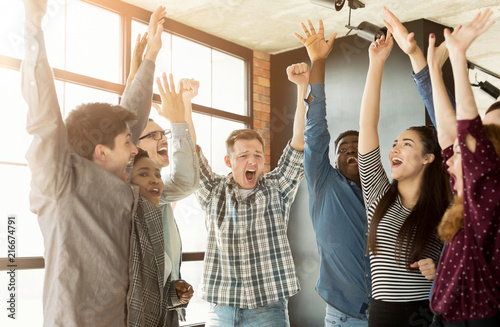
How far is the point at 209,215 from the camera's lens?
95.9 inches

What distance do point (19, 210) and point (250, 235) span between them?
1943 mm

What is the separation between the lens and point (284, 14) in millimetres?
4527

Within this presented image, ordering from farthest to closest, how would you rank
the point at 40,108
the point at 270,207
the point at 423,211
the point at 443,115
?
the point at 270,207, the point at 423,211, the point at 443,115, the point at 40,108

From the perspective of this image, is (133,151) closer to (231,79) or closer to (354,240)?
(354,240)

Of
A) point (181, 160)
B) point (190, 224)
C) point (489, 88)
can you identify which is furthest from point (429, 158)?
point (489, 88)

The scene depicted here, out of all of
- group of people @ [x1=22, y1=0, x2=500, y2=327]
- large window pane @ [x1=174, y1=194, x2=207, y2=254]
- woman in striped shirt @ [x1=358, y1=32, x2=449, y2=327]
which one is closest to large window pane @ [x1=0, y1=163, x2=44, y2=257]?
large window pane @ [x1=174, y1=194, x2=207, y2=254]

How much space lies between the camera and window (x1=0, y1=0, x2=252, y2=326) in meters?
3.48

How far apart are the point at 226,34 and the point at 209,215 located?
3.00 meters

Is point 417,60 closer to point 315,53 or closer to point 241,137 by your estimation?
point 315,53

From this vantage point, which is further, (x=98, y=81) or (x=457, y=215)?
(x=98, y=81)

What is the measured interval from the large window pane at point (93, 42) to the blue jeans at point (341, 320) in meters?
2.69

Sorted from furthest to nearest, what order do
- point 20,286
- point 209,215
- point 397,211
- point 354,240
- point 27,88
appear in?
1. point 20,286
2. point 209,215
3. point 354,240
4. point 397,211
5. point 27,88

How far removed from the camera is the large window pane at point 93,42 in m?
3.89


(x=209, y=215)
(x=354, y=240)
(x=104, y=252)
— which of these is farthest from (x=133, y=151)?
(x=354, y=240)
